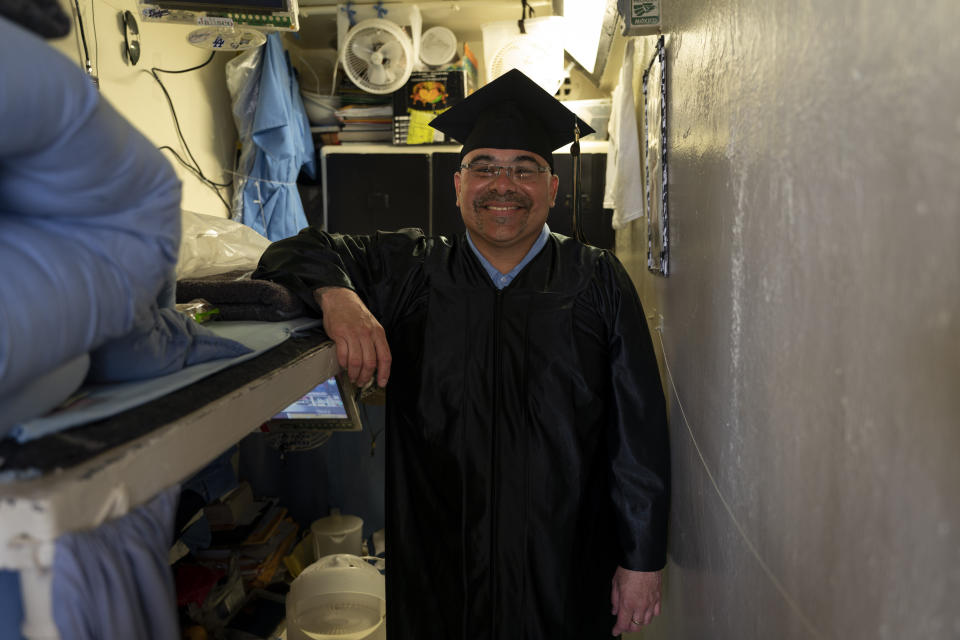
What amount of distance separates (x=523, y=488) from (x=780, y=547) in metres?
0.75

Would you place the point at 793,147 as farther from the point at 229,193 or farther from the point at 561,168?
the point at 229,193

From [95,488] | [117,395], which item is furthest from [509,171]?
[95,488]

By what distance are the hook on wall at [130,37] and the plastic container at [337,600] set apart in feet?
6.36

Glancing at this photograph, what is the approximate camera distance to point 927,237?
0.44m

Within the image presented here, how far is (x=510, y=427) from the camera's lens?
1482mm

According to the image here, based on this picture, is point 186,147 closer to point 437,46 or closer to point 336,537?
point 437,46

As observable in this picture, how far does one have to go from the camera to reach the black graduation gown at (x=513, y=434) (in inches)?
58.2

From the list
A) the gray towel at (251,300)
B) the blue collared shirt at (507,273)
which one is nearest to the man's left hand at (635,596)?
the blue collared shirt at (507,273)

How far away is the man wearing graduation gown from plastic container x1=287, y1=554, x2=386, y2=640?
1.96 ft

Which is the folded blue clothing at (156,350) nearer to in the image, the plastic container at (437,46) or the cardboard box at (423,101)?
the cardboard box at (423,101)

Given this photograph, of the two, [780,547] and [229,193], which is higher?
[229,193]

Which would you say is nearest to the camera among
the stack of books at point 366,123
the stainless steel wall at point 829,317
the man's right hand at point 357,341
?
the stainless steel wall at point 829,317

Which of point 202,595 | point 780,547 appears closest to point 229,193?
point 202,595

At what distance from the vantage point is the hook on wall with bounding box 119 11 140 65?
2.40 m
